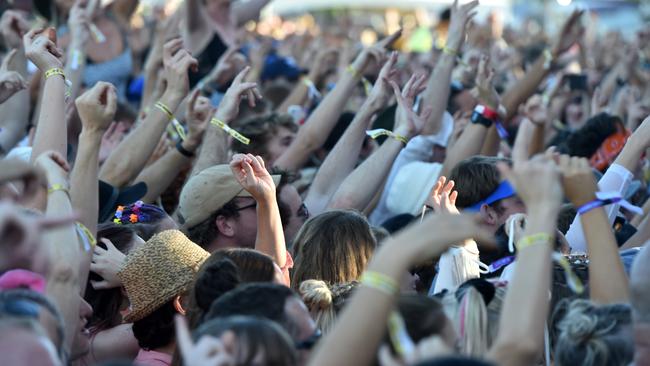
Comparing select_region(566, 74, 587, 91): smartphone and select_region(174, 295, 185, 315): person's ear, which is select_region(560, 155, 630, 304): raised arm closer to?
select_region(174, 295, 185, 315): person's ear

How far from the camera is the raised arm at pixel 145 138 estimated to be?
5.56m

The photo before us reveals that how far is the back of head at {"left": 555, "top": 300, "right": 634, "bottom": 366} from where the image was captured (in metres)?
3.19

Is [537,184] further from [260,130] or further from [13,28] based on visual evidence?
[13,28]

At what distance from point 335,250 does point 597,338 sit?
56.9 inches

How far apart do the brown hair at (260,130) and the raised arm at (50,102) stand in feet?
5.87

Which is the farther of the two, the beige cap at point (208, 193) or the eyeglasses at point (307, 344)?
the beige cap at point (208, 193)

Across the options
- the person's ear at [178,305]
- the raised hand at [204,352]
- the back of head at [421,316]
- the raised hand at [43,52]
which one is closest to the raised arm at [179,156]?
the raised hand at [43,52]

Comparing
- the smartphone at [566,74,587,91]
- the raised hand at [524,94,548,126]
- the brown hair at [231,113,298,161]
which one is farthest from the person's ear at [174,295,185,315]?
the smartphone at [566,74,587,91]

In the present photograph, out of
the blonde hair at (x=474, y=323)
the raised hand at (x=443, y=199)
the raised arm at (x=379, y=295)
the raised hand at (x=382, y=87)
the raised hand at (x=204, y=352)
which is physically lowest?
the raised hand at (x=382, y=87)

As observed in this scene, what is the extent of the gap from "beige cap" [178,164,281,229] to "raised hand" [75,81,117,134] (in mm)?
793

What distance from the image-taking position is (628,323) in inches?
128

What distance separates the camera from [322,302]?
12.8 feet

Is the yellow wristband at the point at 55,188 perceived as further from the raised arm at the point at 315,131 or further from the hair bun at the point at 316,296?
the raised arm at the point at 315,131

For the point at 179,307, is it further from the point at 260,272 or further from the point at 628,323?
the point at 628,323
